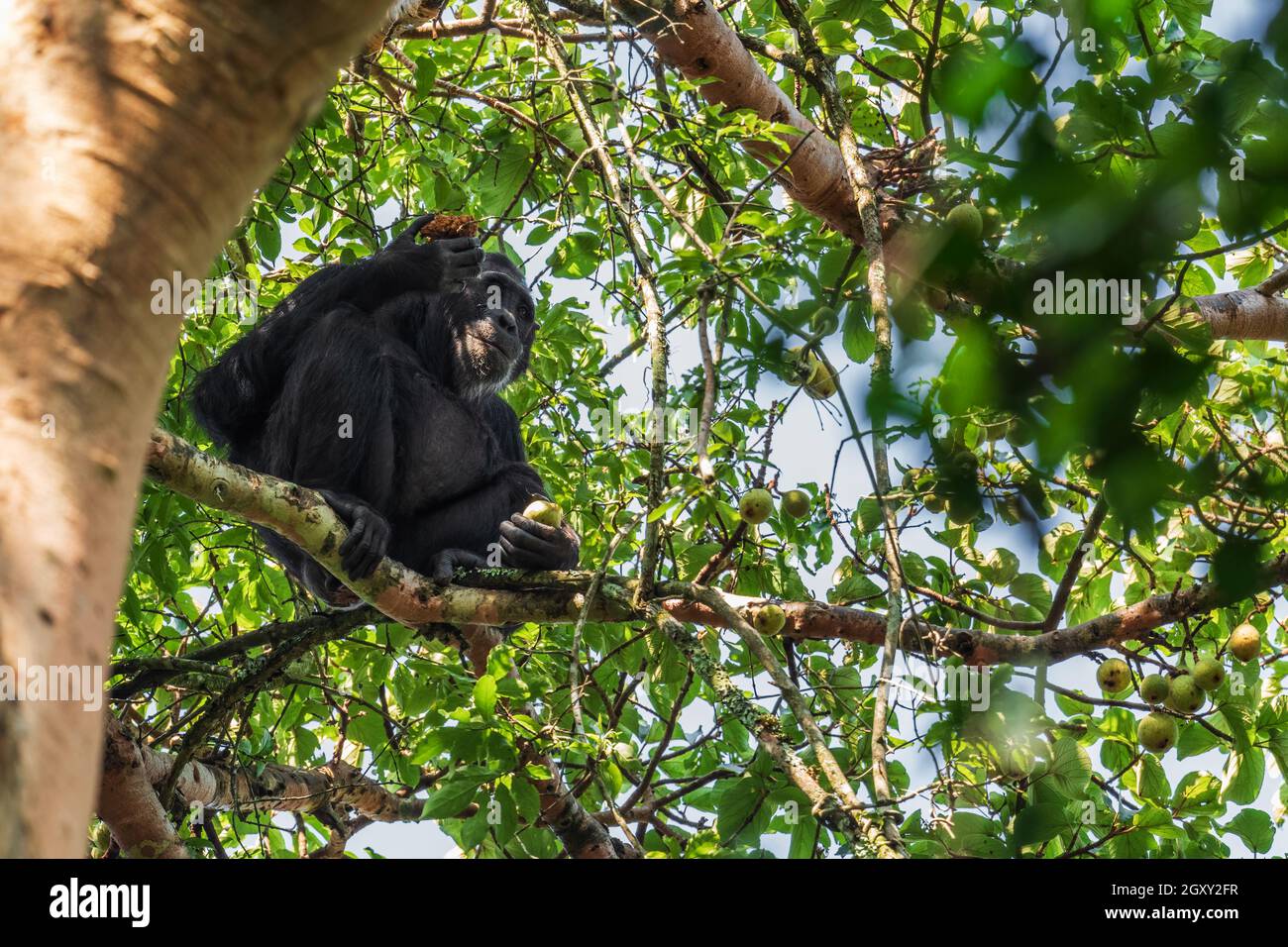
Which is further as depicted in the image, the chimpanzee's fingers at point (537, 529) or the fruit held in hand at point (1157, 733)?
the chimpanzee's fingers at point (537, 529)

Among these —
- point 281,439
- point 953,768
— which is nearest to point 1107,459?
point 953,768

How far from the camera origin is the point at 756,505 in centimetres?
434

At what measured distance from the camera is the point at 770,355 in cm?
170

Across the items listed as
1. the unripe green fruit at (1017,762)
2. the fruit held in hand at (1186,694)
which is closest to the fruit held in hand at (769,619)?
the unripe green fruit at (1017,762)

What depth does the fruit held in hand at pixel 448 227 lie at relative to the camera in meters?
6.21

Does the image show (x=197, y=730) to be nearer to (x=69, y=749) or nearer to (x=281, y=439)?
(x=281, y=439)

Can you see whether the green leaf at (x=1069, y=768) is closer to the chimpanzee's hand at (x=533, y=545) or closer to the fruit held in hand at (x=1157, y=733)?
the fruit held in hand at (x=1157, y=733)

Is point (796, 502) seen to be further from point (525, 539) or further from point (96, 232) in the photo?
point (96, 232)

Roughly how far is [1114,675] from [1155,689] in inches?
5.7

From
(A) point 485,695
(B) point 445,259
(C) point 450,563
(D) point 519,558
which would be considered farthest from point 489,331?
(A) point 485,695

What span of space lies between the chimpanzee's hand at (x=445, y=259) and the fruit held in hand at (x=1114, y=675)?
10.6 ft

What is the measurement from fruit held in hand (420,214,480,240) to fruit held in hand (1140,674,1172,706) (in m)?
3.72

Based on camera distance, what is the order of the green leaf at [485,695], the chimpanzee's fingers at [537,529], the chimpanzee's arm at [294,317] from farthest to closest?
the chimpanzee's arm at [294,317], the chimpanzee's fingers at [537,529], the green leaf at [485,695]

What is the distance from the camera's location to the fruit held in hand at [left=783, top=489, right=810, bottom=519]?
188 inches
